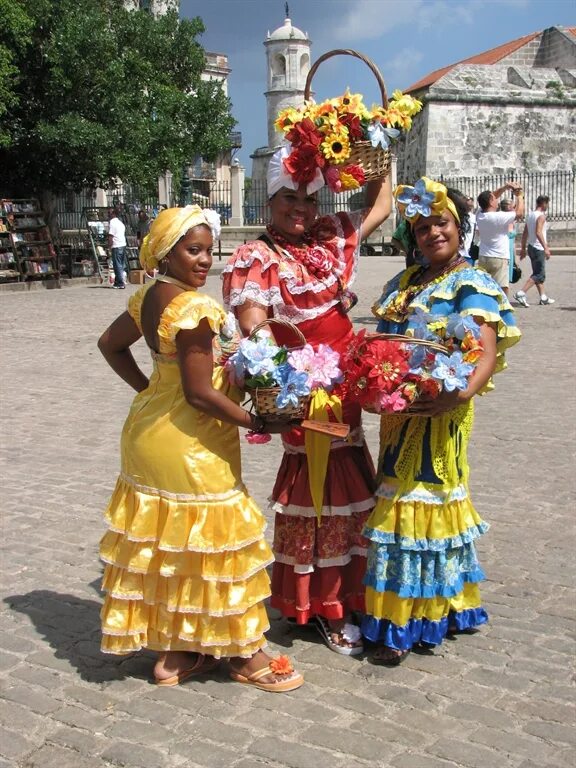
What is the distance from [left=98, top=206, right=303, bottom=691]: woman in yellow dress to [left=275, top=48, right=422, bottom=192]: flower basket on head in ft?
1.73

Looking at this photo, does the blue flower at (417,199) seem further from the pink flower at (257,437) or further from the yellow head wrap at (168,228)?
the pink flower at (257,437)

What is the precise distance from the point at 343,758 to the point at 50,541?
2752mm

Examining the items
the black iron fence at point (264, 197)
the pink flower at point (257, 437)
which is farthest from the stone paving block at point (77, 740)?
the black iron fence at point (264, 197)

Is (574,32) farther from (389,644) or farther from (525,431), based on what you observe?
(389,644)

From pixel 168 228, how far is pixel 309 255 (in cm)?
75

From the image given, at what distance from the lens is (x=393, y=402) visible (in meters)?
3.43

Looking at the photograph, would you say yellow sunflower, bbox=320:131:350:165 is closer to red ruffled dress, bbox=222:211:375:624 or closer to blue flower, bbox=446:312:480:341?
red ruffled dress, bbox=222:211:375:624

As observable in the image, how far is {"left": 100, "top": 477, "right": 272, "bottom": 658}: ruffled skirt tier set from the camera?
11.5 ft

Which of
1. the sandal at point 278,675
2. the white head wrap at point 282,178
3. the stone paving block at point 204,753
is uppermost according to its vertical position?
the white head wrap at point 282,178

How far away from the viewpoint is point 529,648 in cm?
398

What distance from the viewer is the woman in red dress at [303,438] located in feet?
12.6

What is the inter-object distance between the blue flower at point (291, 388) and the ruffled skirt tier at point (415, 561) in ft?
2.34

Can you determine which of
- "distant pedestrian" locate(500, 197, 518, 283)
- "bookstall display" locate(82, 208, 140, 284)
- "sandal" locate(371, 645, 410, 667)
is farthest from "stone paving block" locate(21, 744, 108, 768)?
"bookstall display" locate(82, 208, 140, 284)

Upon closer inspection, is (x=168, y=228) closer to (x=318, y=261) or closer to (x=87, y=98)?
(x=318, y=261)
